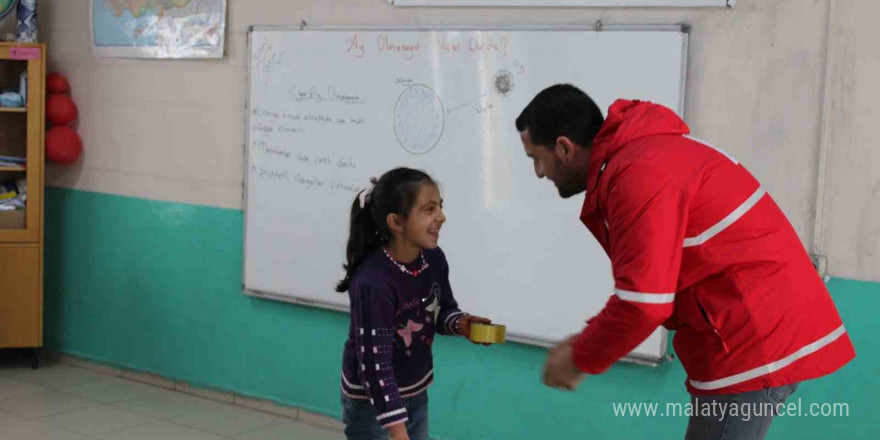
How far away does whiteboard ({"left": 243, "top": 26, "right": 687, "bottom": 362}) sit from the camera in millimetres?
3352

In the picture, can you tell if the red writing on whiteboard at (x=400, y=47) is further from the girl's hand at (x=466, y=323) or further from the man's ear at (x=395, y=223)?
the girl's hand at (x=466, y=323)

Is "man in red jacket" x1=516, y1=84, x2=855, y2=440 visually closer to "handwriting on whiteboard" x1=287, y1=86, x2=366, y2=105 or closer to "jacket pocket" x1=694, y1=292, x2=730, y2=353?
"jacket pocket" x1=694, y1=292, x2=730, y2=353

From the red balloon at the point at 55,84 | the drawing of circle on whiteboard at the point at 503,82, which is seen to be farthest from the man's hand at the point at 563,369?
the red balloon at the point at 55,84

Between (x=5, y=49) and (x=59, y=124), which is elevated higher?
(x=5, y=49)

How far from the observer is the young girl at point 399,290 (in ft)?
7.68

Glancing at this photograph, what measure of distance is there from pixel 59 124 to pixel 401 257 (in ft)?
10.5

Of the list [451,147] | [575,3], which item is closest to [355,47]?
[451,147]

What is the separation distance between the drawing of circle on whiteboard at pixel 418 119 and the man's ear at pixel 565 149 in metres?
1.74

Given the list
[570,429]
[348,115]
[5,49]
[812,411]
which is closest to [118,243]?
[5,49]

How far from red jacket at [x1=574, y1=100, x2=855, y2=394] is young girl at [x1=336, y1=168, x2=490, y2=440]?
1.97 feet

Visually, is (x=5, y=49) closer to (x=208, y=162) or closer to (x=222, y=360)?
(x=208, y=162)

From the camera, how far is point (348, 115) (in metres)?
3.94

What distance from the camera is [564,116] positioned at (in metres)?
1.94

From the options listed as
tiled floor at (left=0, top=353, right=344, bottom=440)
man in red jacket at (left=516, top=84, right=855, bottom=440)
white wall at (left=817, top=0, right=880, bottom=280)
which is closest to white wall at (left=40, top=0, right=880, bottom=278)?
white wall at (left=817, top=0, right=880, bottom=280)
